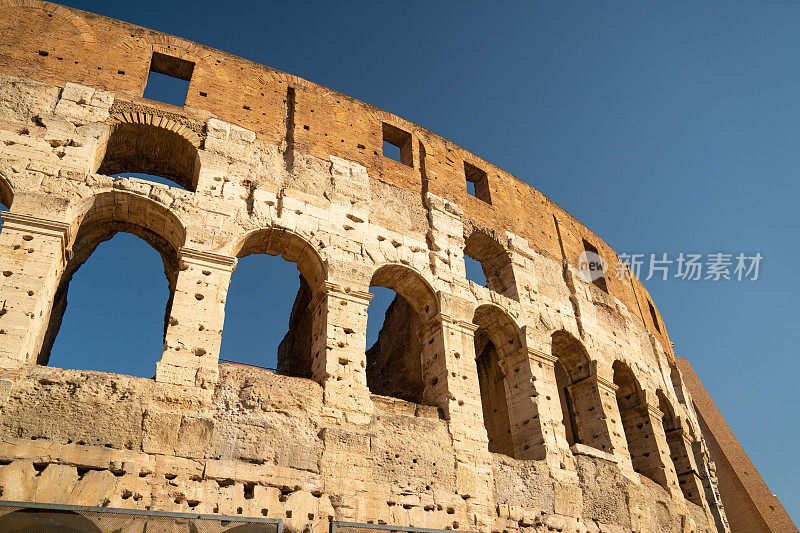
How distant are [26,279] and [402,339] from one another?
7.25 m

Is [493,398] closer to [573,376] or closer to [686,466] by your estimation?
[573,376]

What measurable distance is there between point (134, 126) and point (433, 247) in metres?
5.02

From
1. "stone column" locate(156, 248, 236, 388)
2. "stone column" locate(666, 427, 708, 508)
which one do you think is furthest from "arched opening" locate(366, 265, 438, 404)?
"stone column" locate(666, 427, 708, 508)

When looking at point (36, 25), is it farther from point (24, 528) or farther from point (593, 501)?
point (593, 501)

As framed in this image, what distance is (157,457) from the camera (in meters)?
6.30

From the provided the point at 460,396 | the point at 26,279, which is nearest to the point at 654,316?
the point at 460,396

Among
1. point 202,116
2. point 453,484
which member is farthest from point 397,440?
point 202,116

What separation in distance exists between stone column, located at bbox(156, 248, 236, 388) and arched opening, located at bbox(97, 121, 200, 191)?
137 cm

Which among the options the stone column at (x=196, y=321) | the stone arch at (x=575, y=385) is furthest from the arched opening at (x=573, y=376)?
the stone column at (x=196, y=321)

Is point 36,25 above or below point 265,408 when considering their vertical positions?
above

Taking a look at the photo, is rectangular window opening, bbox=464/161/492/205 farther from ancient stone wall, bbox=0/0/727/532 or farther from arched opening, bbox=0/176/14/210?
arched opening, bbox=0/176/14/210

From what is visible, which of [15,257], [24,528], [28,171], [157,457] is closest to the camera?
[24,528]

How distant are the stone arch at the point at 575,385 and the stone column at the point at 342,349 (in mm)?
4633

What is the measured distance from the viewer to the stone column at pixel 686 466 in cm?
1268
